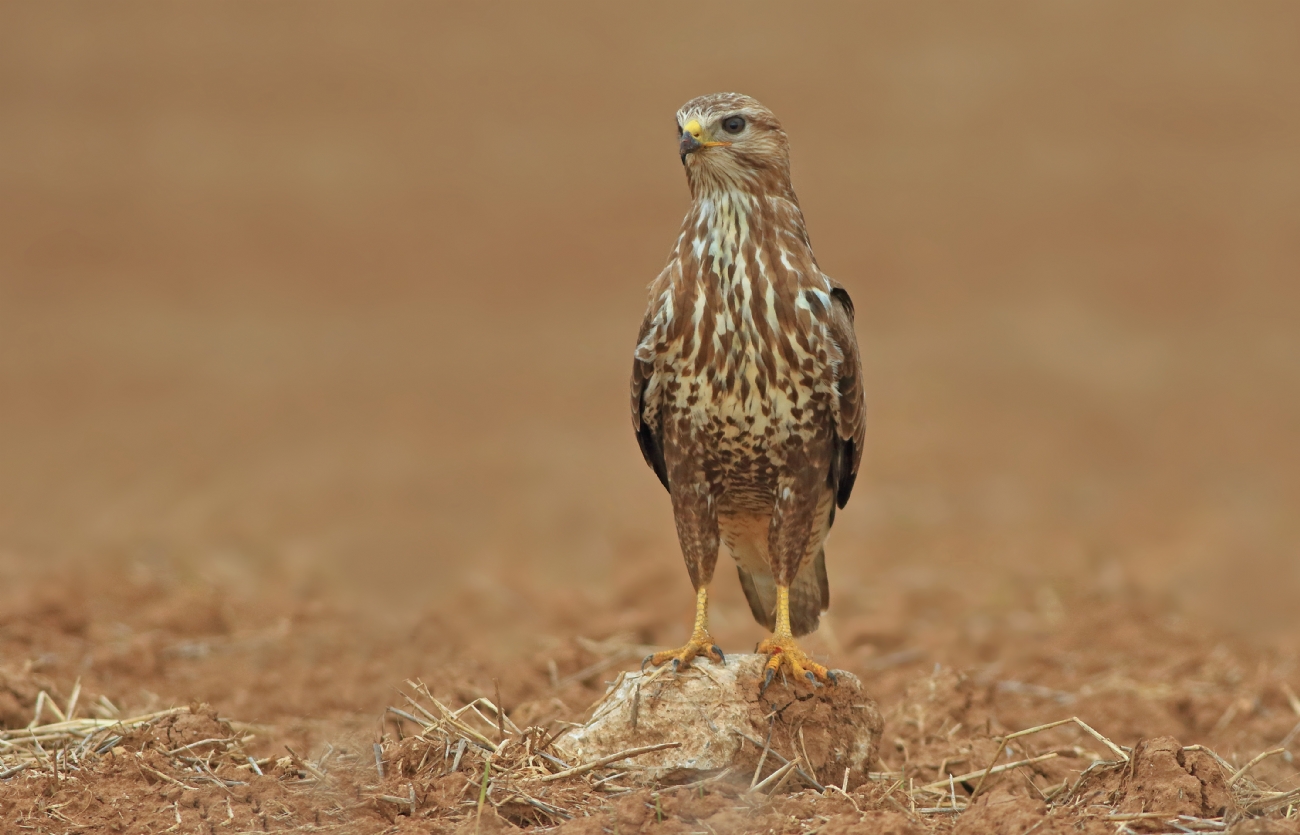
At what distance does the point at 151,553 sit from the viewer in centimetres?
1011

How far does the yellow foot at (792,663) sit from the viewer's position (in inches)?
201

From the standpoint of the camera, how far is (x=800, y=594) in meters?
5.98

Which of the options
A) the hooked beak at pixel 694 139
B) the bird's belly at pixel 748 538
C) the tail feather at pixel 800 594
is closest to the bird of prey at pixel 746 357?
the hooked beak at pixel 694 139

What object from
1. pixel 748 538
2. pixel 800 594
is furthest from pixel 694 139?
pixel 800 594

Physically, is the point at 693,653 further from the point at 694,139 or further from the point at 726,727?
the point at 694,139

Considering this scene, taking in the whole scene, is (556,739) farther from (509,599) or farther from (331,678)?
(509,599)

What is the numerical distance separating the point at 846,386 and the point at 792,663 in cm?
112

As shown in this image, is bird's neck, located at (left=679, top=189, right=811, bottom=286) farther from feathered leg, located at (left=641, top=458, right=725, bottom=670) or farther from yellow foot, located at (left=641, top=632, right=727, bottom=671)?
yellow foot, located at (left=641, top=632, right=727, bottom=671)

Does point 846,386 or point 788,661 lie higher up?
point 846,386

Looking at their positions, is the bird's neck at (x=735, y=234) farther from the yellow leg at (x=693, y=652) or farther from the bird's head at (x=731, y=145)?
the yellow leg at (x=693, y=652)

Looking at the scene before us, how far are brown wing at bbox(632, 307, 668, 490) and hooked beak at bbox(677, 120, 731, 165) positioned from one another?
25.8 inches

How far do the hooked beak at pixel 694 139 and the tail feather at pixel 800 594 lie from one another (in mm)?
1905

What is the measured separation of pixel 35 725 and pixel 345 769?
66.0 inches

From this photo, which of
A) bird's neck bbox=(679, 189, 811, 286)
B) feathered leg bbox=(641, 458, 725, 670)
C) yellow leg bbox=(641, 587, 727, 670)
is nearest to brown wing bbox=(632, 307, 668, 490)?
feathered leg bbox=(641, 458, 725, 670)
